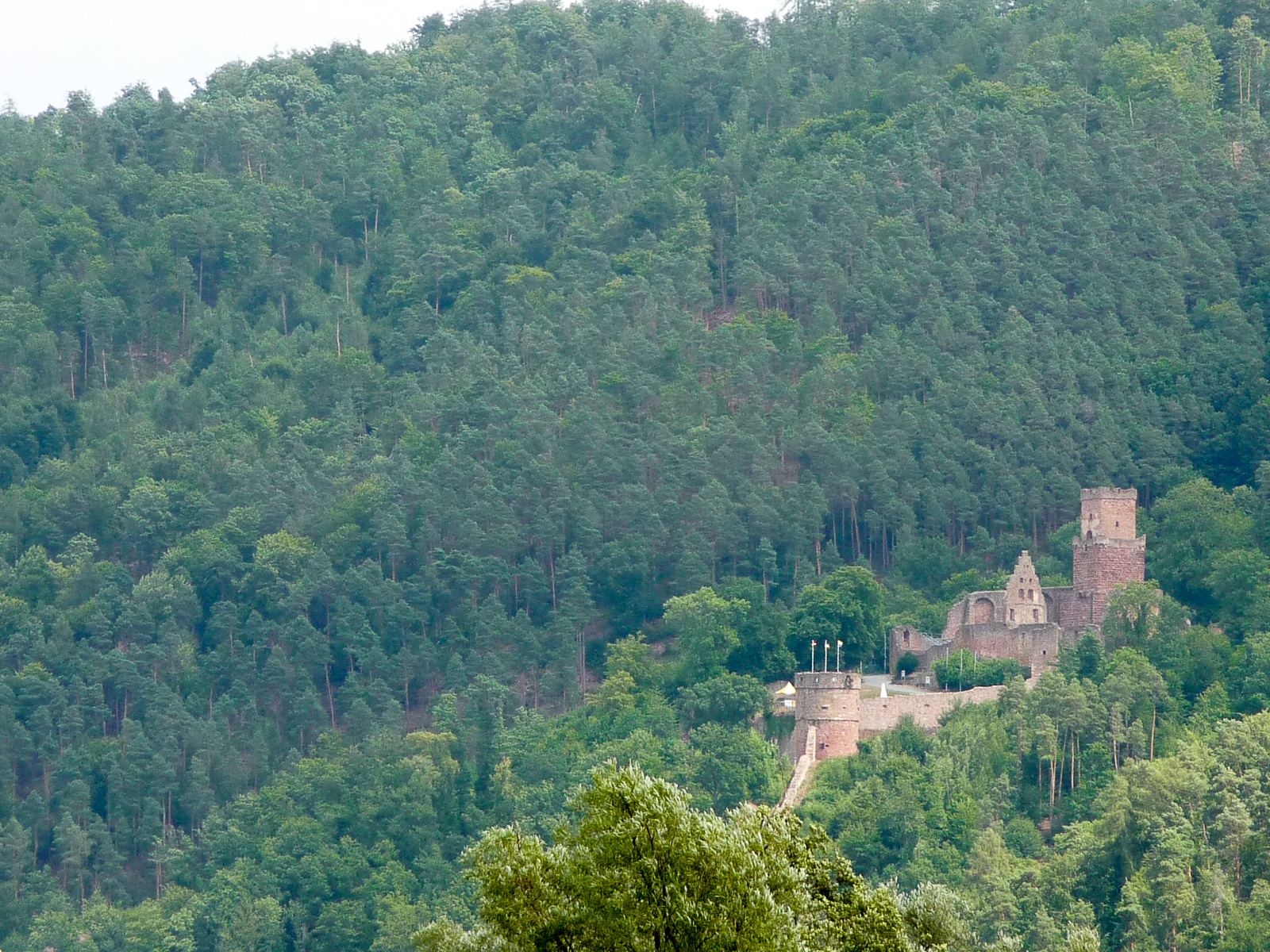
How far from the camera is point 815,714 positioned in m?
74.4

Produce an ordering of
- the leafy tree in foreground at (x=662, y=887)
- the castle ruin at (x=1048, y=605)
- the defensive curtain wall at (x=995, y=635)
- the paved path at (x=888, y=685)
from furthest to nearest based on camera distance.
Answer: the castle ruin at (x=1048, y=605), the paved path at (x=888, y=685), the defensive curtain wall at (x=995, y=635), the leafy tree in foreground at (x=662, y=887)

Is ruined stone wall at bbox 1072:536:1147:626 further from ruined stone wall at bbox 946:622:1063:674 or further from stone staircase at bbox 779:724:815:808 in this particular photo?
stone staircase at bbox 779:724:815:808

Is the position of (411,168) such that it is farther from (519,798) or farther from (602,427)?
(519,798)

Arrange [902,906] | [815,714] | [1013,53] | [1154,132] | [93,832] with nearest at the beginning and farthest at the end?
[902,906] < [815,714] < [93,832] < [1154,132] < [1013,53]

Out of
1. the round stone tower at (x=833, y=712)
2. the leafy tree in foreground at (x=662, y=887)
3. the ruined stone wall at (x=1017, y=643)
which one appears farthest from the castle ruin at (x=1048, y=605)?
the leafy tree in foreground at (x=662, y=887)

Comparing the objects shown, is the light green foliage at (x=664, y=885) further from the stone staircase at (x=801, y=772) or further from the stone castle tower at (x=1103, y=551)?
the stone castle tower at (x=1103, y=551)

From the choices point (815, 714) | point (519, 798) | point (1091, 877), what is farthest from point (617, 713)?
point (1091, 877)

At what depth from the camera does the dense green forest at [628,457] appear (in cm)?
7525

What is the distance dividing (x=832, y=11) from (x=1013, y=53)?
16505mm

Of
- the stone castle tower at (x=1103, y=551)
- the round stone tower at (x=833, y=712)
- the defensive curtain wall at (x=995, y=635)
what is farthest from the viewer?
the stone castle tower at (x=1103, y=551)

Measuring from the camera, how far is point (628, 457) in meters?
98.2

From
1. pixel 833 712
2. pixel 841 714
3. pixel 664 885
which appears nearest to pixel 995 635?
pixel 841 714

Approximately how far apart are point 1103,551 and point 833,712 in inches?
497

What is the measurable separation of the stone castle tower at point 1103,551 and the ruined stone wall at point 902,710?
8010mm
